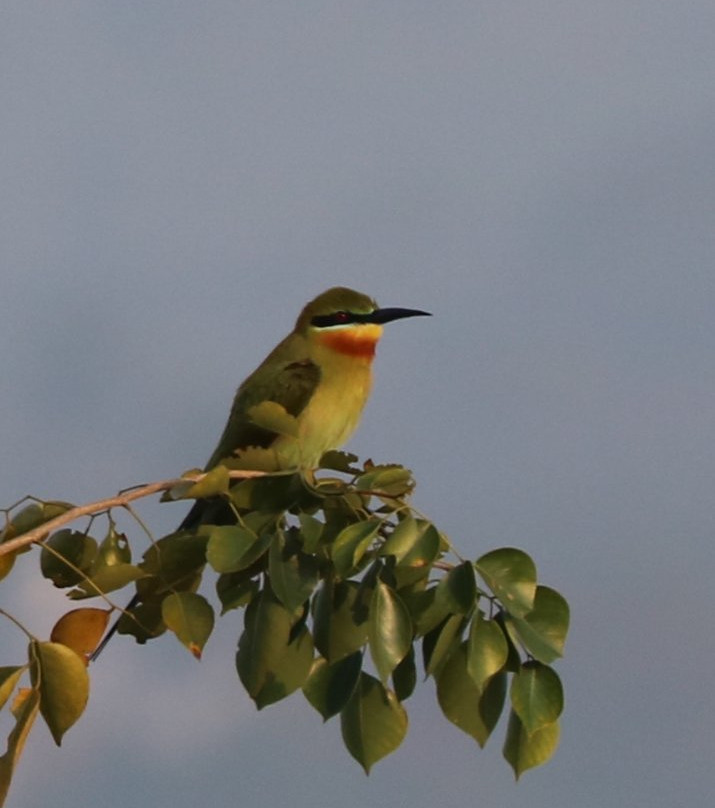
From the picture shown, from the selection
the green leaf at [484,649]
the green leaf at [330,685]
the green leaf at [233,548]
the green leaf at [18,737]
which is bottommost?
the green leaf at [18,737]

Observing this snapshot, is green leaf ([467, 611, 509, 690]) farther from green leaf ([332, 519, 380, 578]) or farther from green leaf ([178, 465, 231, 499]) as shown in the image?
green leaf ([178, 465, 231, 499])

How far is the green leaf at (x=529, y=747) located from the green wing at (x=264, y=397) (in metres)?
2.80

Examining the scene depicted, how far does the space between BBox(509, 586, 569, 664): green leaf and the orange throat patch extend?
11.9 ft

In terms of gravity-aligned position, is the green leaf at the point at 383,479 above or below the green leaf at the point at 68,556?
above

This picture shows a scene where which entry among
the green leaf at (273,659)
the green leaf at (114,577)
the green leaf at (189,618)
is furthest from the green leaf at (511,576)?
the green leaf at (114,577)

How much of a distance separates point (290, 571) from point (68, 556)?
42.3 inches

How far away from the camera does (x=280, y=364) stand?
310 inches

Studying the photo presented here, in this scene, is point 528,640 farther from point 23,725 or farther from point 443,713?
point 23,725

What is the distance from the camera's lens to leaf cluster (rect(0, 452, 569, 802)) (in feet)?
14.3

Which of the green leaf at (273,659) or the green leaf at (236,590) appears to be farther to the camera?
the green leaf at (236,590)

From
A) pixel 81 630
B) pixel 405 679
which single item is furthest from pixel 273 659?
pixel 81 630

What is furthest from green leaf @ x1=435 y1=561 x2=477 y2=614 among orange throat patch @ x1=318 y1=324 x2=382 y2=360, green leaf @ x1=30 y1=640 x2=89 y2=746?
orange throat patch @ x1=318 y1=324 x2=382 y2=360

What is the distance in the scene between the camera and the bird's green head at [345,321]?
26.2ft

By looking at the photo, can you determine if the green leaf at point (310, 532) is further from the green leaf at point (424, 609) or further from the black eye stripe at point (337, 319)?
the black eye stripe at point (337, 319)
